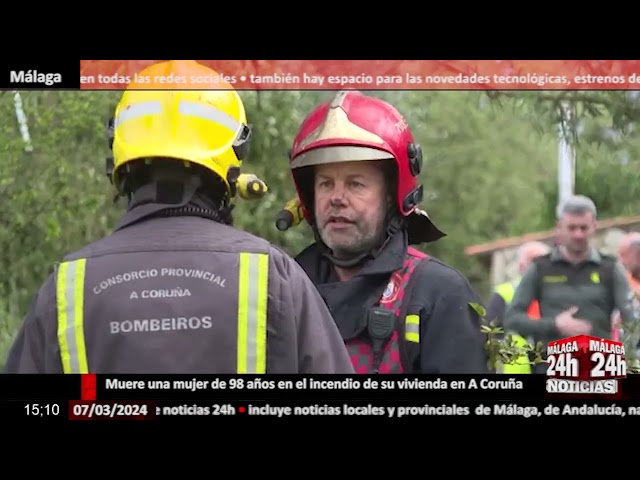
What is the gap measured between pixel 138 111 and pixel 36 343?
961mm

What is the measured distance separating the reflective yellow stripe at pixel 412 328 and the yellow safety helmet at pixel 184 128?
903mm

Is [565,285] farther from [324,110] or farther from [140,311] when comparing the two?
[140,311]

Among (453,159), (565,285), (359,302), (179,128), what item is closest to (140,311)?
(179,128)

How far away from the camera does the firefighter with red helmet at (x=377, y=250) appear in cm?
500

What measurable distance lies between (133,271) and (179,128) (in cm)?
57

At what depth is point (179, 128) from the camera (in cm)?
456

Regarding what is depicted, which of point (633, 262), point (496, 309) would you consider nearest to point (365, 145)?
point (496, 309)

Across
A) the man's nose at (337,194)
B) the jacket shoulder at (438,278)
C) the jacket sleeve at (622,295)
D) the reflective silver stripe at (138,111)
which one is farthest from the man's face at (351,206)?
the jacket sleeve at (622,295)

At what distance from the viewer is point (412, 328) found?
495 cm

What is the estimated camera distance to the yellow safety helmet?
4.50 metres
